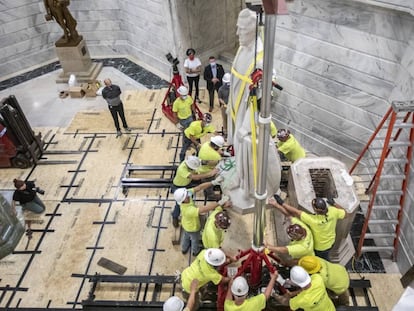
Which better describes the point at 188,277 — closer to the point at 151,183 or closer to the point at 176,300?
the point at 176,300

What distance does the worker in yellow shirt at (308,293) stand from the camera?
13.6 feet

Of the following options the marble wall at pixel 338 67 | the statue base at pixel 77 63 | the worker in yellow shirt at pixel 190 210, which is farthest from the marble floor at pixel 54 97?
the marble wall at pixel 338 67

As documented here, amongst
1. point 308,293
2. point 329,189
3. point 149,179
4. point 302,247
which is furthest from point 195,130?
point 308,293

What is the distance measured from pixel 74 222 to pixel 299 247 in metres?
4.45

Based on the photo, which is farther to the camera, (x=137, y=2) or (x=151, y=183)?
(x=137, y=2)

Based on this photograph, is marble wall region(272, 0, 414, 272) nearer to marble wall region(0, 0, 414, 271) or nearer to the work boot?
marble wall region(0, 0, 414, 271)

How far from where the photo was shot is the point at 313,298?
4.14m

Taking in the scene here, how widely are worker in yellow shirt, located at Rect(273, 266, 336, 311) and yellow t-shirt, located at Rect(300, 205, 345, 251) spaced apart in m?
0.73

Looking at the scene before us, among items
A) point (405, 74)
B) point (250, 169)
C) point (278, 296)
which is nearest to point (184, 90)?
point (250, 169)

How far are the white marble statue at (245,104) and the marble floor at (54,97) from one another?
15.6 feet

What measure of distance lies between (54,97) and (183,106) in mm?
5551

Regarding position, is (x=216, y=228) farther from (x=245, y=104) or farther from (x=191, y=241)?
(x=245, y=104)

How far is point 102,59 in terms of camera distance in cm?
1291

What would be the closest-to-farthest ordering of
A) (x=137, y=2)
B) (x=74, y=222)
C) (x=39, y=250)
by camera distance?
(x=39, y=250) < (x=74, y=222) < (x=137, y=2)
